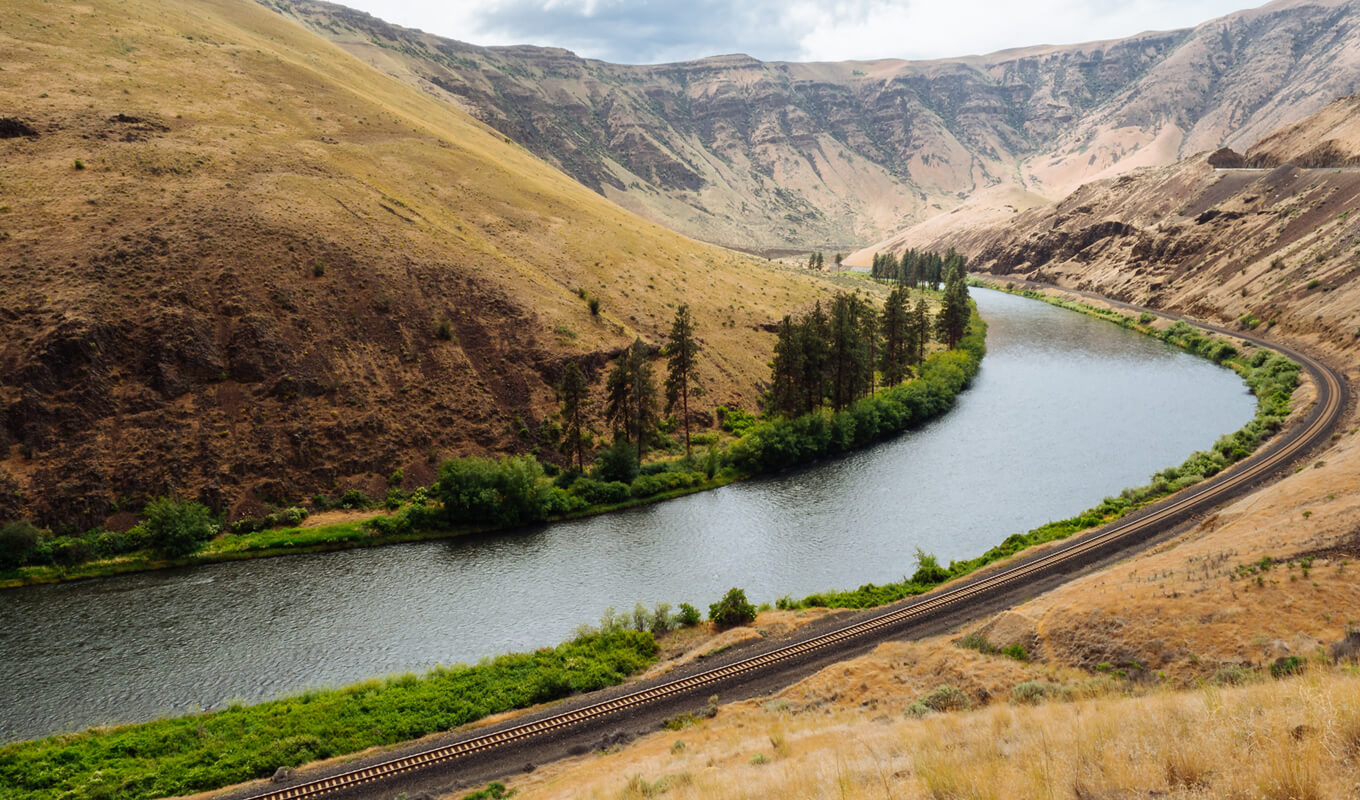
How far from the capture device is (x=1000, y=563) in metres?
39.9

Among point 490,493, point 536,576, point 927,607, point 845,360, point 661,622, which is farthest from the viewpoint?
point 845,360

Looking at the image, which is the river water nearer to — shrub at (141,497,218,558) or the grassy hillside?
shrub at (141,497,218,558)

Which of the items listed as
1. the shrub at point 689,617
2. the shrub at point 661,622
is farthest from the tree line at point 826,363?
the shrub at point 661,622

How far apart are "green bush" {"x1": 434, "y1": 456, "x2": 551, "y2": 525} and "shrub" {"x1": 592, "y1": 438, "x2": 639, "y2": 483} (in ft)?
20.7

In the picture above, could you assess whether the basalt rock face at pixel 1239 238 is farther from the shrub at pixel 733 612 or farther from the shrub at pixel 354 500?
the shrub at pixel 354 500

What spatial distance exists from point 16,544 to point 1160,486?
252 feet

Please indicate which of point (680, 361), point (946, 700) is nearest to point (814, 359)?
point (680, 361)

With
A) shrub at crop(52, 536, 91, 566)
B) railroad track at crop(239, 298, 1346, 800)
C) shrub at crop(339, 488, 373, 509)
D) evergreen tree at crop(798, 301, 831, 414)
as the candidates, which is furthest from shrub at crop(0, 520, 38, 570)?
evergreen tree at crop(798, 301, 831, 414)

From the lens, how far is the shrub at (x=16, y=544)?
139 ft

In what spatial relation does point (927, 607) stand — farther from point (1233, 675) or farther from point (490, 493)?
point (490, 493)

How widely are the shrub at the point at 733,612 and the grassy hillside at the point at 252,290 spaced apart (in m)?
30.4

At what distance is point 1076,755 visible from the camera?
11.4 metres

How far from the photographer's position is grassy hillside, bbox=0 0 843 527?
5075cm

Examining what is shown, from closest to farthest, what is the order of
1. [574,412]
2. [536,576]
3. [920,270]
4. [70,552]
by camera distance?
[70,552] < [536,576] < [574,412] < [920,270]
